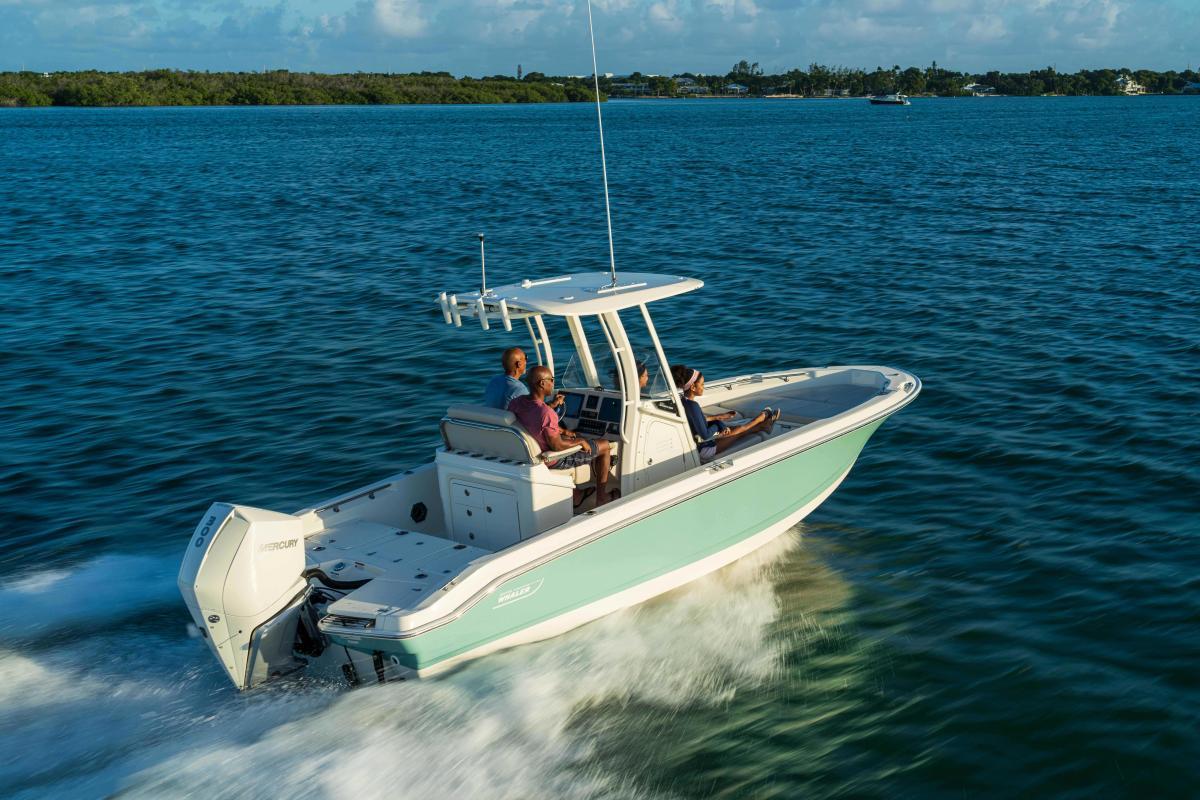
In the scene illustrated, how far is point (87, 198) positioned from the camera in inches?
1364

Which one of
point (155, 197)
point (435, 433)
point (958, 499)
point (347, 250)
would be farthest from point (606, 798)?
point (155, 197)

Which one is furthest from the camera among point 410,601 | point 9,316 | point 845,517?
point 9,316

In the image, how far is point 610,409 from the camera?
8570 millimetres

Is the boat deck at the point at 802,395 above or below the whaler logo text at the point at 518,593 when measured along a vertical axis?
above

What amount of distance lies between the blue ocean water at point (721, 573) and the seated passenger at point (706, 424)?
1044 mm

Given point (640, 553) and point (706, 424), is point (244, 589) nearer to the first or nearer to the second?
point (640, 553)

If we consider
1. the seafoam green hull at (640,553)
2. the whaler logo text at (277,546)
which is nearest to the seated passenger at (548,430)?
the seafoam green hull at (640,553)

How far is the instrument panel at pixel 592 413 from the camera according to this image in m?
8.55

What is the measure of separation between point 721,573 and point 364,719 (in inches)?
133

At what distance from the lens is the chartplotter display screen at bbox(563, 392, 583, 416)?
8766 mm

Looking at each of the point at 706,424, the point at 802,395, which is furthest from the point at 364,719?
the point at 802,395

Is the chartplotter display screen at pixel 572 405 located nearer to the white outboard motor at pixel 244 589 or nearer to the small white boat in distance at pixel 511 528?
the small white boat in distance at pixel 511 528

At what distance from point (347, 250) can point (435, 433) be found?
13254mm

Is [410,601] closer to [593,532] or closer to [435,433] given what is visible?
[593,532]
